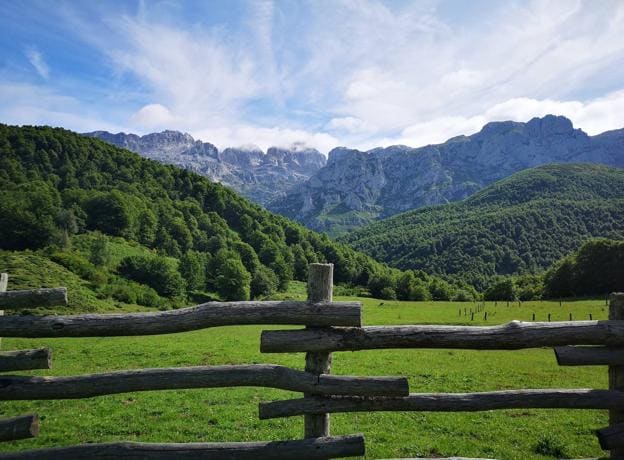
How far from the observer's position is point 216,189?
145125 millimetres

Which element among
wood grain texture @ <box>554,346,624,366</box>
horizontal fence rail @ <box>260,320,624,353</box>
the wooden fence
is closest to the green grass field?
the wooden fence

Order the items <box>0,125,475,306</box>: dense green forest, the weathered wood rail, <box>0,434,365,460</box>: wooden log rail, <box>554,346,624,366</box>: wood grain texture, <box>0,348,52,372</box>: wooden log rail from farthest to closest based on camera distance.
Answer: <box>0,125,475,306</box>: dense green forest, <box>554,346,624,366</box>: wood grain texture, <box>0,348,52,372</box>: wooden log rail, the weathered wood rail, <box>0,434,365,460</box>: wooden log rail

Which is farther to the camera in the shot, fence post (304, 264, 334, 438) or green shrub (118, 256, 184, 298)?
green shrub (118, 256, 184, 298)

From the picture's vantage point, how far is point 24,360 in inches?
219

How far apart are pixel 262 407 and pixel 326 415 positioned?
1.02 meters

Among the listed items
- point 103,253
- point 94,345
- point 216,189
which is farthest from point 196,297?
point 216,189

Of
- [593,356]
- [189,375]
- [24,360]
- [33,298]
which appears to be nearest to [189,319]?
[189,375]

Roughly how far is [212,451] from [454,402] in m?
3.75

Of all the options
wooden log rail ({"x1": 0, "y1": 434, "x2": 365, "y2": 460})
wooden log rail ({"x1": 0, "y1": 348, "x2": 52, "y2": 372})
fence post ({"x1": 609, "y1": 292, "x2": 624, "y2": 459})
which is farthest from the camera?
fence post ({"x1": 609, "y1": 292, "x2": 624, "y2": 459})

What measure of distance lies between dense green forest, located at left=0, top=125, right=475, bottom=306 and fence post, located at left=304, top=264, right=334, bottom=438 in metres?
57.6

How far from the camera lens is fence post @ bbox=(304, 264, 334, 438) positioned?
588 cm

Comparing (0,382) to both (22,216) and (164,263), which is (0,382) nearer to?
(164,263)

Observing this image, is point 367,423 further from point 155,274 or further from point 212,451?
point 155,274

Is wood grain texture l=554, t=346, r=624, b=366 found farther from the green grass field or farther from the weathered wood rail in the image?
the green grass field
